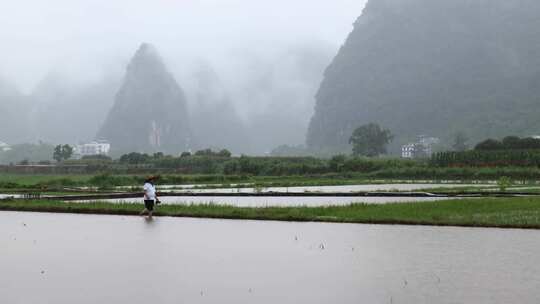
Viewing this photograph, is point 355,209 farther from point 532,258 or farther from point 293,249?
point 532,258

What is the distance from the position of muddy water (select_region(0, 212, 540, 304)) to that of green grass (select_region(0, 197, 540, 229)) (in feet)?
4.22

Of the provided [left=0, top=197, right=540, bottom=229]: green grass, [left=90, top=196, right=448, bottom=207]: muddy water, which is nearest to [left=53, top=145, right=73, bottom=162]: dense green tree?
[left=90, top=196, right=448, bottom=207]: muddy water

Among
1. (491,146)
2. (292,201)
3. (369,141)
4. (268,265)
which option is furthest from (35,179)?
(369,141)

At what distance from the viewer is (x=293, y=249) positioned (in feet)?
48.3

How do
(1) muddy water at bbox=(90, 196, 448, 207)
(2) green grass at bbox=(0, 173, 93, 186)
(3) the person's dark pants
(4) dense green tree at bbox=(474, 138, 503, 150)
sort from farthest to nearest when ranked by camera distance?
(4) dense green tree at bbox=(474, 138, 503, 150) < (2) green grass at bbox=(0, 173, 93, 186) < (1) muddy water at bbox=(90, 196, 448, 207) < (3) the person's dark pants

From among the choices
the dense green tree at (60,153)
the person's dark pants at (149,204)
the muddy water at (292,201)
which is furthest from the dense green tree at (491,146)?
the dense green tree at (60,153)

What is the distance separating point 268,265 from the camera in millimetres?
12539

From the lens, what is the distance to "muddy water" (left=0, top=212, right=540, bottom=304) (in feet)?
32.6

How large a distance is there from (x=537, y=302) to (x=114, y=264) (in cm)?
753

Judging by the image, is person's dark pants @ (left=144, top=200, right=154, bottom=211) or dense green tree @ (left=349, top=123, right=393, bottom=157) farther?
dense green tree @ (left=349, top=123, right=393, bottom=157)

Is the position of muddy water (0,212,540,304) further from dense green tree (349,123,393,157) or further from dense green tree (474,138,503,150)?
dense green tree (349,123,393,157)

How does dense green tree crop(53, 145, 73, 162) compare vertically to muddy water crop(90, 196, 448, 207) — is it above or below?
above

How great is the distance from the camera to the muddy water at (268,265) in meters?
9.94

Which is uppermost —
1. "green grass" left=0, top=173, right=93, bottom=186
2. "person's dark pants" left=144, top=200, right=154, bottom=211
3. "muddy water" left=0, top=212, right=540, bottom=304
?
"green grass" left=0, top=173, right=93, bottom=186
